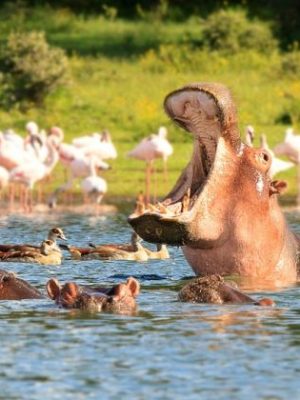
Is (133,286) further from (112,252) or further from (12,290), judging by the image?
(112,252)

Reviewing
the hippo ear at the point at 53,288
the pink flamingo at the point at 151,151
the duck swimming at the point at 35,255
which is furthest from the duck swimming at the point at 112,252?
the pink flamingo at the point at 151,151

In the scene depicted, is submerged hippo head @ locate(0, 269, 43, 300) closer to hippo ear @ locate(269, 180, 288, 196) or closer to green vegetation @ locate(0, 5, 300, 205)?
hippo ear @ locate(269, 180, 288, 196)

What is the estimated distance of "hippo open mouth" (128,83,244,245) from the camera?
9.69 m

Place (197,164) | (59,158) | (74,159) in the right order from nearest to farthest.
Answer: (197,164) → (74,159) → (59,158)

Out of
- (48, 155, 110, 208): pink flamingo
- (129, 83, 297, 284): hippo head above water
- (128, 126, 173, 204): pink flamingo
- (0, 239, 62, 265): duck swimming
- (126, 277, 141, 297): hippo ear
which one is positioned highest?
(128, 126, 173, 204): pink flamingo

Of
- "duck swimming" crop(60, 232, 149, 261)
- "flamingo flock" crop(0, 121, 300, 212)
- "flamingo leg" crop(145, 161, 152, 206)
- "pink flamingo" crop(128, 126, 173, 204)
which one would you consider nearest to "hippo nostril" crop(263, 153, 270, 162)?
"duck swimming" crop(60, 232, 149, 261)

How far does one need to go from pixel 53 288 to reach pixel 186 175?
3.75 feet

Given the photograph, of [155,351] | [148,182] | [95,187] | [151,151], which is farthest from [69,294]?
[151,151]

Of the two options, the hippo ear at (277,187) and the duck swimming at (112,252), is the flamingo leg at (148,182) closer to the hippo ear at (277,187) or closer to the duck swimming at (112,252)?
the duck swimming at (112,252)

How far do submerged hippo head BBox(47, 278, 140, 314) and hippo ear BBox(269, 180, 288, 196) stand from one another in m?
1.15

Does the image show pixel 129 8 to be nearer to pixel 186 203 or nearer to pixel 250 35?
pixel 250 35

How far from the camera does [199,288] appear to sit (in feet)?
32.3

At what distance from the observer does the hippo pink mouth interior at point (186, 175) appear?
967 cm

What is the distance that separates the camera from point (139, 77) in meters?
32.7
